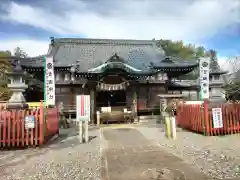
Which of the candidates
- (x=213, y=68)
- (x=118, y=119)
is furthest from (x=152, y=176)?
(x=118, y=119)

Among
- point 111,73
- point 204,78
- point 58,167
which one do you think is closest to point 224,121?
point 204,78

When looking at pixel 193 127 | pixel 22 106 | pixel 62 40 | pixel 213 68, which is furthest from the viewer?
pixel 62 40

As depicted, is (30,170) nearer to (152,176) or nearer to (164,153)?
(152,176)

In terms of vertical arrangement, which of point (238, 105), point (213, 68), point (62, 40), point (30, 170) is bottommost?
point (30, 170)

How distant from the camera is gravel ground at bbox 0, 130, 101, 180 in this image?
519cm

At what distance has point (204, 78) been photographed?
14398 mm

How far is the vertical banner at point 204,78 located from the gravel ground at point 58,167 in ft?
28.7

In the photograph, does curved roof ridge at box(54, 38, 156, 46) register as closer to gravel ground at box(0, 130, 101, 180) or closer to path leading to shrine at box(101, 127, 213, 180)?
gravel ground at box(0, 130, 101, 180)

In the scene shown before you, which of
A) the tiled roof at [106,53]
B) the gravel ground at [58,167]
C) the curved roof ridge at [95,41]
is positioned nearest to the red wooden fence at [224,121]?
the gravel ground at [58,167]

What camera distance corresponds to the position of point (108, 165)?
599cm

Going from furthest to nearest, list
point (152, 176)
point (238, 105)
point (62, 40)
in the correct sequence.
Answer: point (62, 40) → point (238, 105) → point (152, 176)

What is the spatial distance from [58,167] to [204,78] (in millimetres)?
11132

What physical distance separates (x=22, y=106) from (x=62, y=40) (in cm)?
1690

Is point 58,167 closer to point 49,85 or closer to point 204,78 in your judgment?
point 49,85
